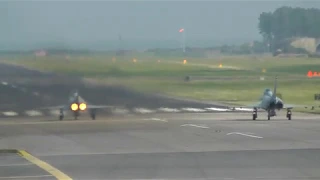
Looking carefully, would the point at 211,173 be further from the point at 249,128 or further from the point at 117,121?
the point at 117,121

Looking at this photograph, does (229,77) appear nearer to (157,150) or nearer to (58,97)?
(58,97)

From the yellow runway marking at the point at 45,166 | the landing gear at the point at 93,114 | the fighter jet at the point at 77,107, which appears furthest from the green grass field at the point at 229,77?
the yellow runway marking at the point at 45,166

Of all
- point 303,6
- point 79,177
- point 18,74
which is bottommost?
point 79,177

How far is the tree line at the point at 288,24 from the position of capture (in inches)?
3014

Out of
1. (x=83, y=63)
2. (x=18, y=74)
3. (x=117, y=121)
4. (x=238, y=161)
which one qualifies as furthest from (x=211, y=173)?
(x=18, y=74)

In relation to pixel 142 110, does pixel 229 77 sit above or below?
above

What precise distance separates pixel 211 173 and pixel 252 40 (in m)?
62.3

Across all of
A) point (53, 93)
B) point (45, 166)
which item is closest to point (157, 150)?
point (45, 166)

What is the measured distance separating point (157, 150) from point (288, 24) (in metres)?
51.8

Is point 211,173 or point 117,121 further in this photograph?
point 117,121

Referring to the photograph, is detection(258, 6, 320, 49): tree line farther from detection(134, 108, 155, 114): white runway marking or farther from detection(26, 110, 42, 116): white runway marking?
detection(26, 110, 42, 116): white runway marking

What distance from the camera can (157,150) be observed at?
3030cm

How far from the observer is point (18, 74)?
58.9 metres

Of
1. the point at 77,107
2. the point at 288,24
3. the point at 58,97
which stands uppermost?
the point at 288,24
